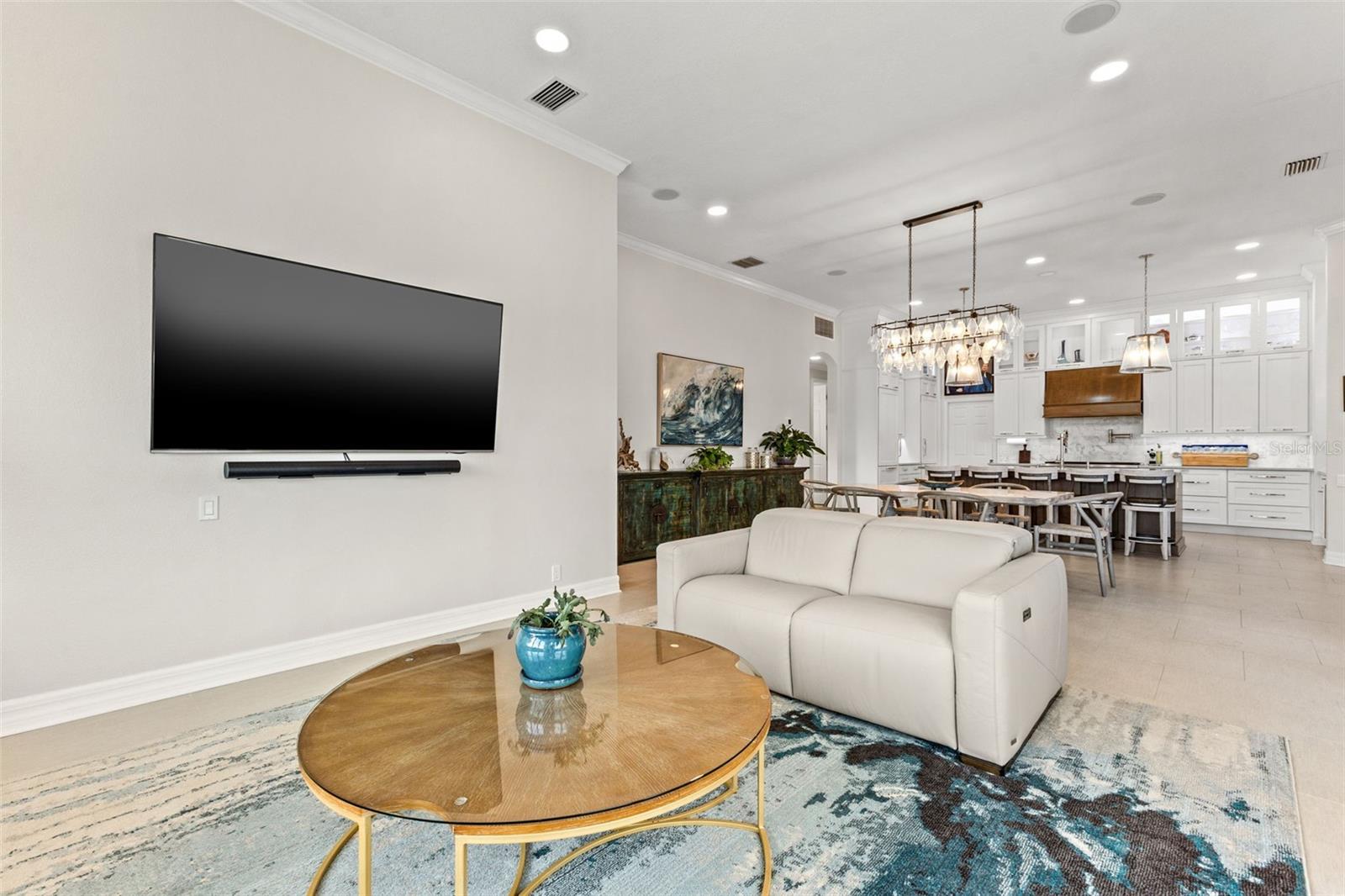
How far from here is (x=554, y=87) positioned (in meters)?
3.65

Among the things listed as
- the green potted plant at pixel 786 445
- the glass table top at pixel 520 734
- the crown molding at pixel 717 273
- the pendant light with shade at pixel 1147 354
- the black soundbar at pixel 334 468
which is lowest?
the glass table top at pixel 520 734

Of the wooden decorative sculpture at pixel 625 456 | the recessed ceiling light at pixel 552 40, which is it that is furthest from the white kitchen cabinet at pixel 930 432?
the recessed ceiling light at pixel 552 40

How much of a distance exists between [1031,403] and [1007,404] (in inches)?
13.6

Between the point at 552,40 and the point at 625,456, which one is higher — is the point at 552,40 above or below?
above

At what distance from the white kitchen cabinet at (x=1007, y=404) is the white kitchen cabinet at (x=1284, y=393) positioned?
2.80 metres

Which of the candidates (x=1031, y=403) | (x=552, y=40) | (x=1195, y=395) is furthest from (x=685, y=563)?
(x=1195, y=395)

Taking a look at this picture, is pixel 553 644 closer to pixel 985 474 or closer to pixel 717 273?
pixel 717 273

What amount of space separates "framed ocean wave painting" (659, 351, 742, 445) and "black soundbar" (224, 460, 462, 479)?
3.12 m

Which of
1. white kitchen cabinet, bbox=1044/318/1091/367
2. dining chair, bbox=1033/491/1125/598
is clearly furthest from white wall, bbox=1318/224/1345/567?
white kitchen cabinet, bbox=1044/318/1091/367

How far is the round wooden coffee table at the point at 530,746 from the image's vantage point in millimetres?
1160

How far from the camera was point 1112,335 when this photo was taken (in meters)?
8.85

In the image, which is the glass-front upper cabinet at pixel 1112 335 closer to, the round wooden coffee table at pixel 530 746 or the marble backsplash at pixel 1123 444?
the marble backsplash at pixel 1123 444

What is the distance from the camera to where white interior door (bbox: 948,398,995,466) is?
10109 millimetres

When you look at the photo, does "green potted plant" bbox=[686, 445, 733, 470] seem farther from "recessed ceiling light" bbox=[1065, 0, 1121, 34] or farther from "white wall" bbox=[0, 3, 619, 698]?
"recessed ceiling light" bbox=[1065, 0, 1121, 34]
